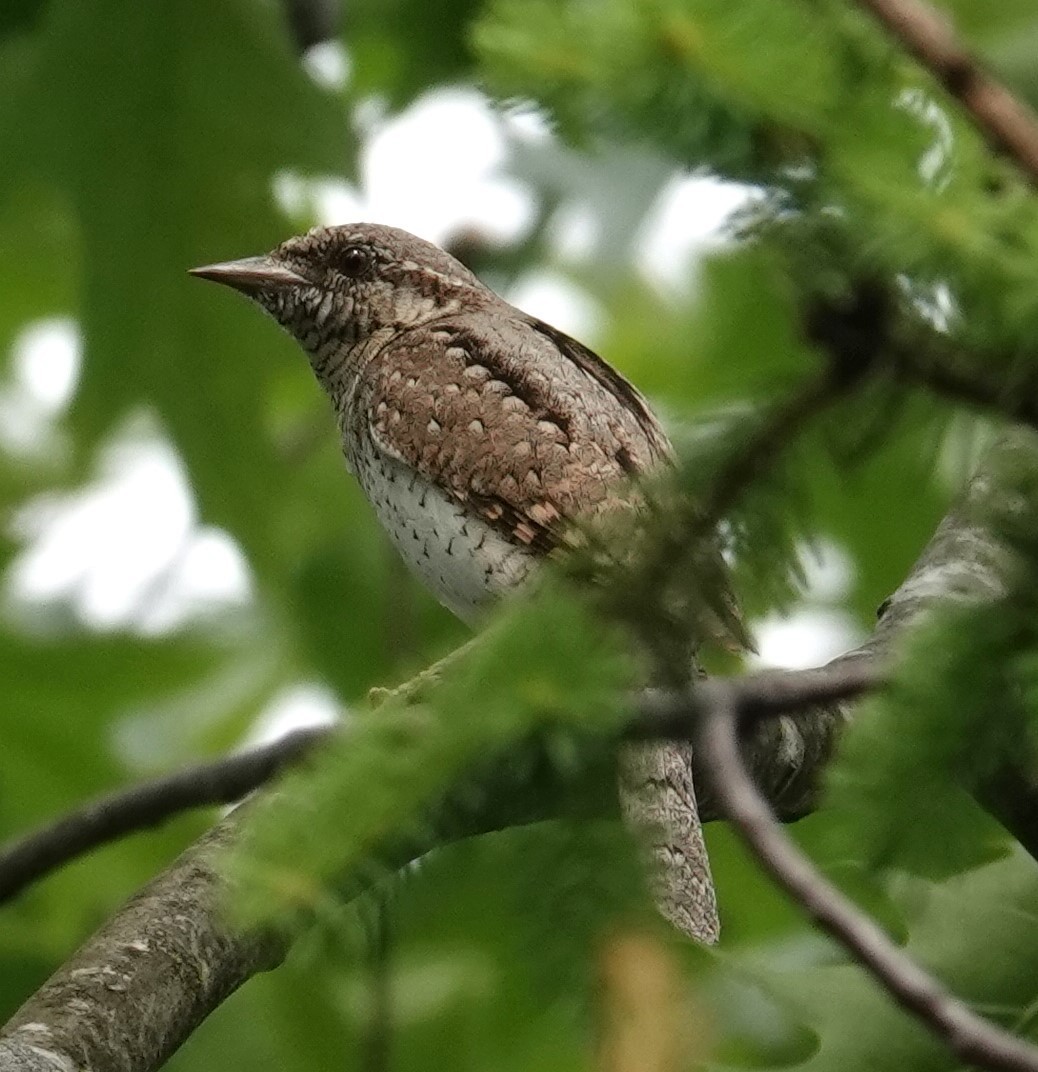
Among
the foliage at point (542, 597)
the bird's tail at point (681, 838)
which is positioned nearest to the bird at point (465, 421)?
the foliage at point (542, 597)

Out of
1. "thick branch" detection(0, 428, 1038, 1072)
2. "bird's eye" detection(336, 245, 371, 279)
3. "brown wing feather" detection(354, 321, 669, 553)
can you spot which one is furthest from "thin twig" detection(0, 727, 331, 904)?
"bird's eye" detection(336, 245, 371, 279)

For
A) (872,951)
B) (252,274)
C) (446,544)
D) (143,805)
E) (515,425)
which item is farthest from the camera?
(252,274)

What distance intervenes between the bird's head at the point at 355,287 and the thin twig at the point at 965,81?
4.05 m

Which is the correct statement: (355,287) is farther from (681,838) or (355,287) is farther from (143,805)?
(143,805)

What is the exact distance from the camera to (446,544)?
4.25 m

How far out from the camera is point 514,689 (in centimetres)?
117

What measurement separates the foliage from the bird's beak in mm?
90

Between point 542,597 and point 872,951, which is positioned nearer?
point 872,951

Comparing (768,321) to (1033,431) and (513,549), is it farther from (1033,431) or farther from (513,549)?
(1033,431)

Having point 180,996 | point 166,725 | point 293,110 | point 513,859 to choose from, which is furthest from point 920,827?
point 166,725

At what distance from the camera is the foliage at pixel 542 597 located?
3.83ft

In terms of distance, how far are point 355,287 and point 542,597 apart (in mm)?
4279

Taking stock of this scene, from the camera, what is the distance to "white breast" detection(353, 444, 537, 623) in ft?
13.8

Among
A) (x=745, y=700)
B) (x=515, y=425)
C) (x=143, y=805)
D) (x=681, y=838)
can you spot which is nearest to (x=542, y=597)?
(x=745, y=700)
